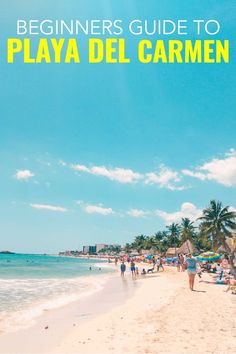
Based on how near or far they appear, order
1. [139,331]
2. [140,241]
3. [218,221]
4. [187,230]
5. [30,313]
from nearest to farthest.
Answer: [139,331]
[30,313]
[218,221]
[187,230]
[140,241]

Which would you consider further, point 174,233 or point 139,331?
point 174,233

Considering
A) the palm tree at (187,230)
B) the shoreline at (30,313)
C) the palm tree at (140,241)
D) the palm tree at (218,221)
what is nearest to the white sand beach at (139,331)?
the shoreline at (30,313)

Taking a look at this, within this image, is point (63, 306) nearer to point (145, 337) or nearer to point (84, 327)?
point (84, 327)

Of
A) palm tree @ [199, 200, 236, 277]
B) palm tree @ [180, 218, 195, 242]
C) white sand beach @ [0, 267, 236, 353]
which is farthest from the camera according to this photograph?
palm tree @ [180, 218, 195, 242]

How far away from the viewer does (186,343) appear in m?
7.63

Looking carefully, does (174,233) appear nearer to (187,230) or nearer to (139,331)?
(187,230)

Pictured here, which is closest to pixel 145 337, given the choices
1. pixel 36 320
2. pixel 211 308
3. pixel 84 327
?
pixel 84 327

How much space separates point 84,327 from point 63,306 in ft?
17.2

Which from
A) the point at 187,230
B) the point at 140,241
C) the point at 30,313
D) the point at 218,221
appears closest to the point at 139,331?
the point at 30,313

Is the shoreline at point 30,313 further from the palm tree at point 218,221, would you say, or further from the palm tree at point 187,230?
the palm tree at point 187,230

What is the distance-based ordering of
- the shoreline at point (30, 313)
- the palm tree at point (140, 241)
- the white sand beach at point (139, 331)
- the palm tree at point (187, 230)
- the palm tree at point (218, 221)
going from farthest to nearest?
the palm tree at point (140, 241) → the palm tree at point (187, 230) → the palm tree at point (218, 221) → the shoreline at point (30, 313) → the white sand beach at point (139, 331)

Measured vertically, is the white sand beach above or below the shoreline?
above

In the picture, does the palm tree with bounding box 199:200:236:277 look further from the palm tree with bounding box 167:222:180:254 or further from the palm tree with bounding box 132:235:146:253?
the palm tree with bounding box 132:235:146:253

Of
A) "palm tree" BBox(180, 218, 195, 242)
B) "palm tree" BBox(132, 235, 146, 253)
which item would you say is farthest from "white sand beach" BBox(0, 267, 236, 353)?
"palm tree" BBox(132, 235, 146, 253)
